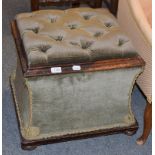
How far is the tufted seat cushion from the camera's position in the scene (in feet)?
6.44

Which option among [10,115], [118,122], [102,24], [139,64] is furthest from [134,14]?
[10,115]

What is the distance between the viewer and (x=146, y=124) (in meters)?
2.23

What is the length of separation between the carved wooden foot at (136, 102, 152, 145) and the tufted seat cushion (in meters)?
0.36

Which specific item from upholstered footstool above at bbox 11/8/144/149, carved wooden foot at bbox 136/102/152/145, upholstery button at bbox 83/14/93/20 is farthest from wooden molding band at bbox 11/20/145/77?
upholstery button at bbox 83/14/93/20

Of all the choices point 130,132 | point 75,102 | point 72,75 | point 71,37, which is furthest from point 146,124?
point 71,37

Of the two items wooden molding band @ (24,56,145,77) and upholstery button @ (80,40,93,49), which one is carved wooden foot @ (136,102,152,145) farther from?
upholstery button @ (80,40,93,49)

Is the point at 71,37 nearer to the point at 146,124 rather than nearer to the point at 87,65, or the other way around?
the point at 87,65

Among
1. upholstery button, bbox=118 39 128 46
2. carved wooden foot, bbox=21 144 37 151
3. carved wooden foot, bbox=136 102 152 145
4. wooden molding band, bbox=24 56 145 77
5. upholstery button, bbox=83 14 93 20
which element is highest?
upholstery button, bbox=83 14 93 20

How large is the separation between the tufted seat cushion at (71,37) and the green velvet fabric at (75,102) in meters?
0.10

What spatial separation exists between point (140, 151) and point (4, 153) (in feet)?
2.74

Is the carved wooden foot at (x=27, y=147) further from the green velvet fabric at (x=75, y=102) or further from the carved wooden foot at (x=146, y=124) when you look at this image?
the carved wooden foot at (x=146, y=124)

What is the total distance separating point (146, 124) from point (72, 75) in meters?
0.60

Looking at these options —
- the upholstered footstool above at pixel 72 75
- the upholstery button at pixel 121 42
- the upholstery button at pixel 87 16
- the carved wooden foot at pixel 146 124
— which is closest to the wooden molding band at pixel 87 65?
the upholstered footstool above at pixel 72 75

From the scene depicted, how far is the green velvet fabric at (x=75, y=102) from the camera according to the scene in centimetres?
200
